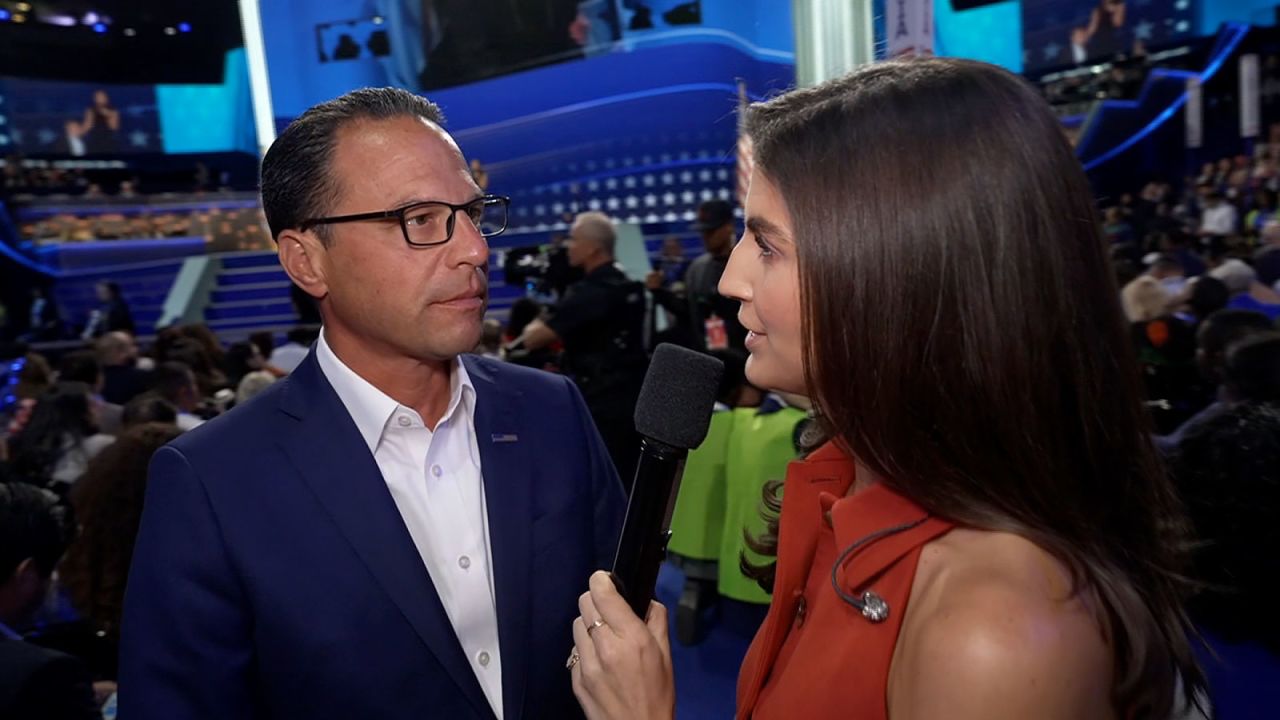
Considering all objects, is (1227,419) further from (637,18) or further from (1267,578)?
(637,18)

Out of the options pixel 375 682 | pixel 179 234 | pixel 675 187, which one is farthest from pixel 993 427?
pixel 179 234

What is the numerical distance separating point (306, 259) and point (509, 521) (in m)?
0.52

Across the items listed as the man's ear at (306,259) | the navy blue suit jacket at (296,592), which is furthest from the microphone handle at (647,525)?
the man's ear at (306,259)

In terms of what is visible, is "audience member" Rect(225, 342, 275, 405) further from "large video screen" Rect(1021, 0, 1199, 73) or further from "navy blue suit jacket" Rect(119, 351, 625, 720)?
"large video screen" Rect(1021, 0, 1199, 73)

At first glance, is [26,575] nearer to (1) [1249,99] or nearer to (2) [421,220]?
(2) [421,220]

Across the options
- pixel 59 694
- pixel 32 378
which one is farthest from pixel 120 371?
pixel 59 694

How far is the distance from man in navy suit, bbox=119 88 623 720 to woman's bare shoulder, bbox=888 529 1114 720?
2.31 feet

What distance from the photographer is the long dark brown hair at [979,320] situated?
35.0 inches

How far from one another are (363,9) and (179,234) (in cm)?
480

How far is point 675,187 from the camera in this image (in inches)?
593

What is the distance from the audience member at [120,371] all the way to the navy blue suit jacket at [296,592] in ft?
13.1

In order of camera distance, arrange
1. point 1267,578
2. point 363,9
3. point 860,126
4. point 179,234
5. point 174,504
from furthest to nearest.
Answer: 1. point 179,234
2. point 363,9
3. point 1267,578
4. point 174,504
5. point 860,126

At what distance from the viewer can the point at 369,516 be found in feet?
4.46

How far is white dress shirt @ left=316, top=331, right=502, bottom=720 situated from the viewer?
143cm
